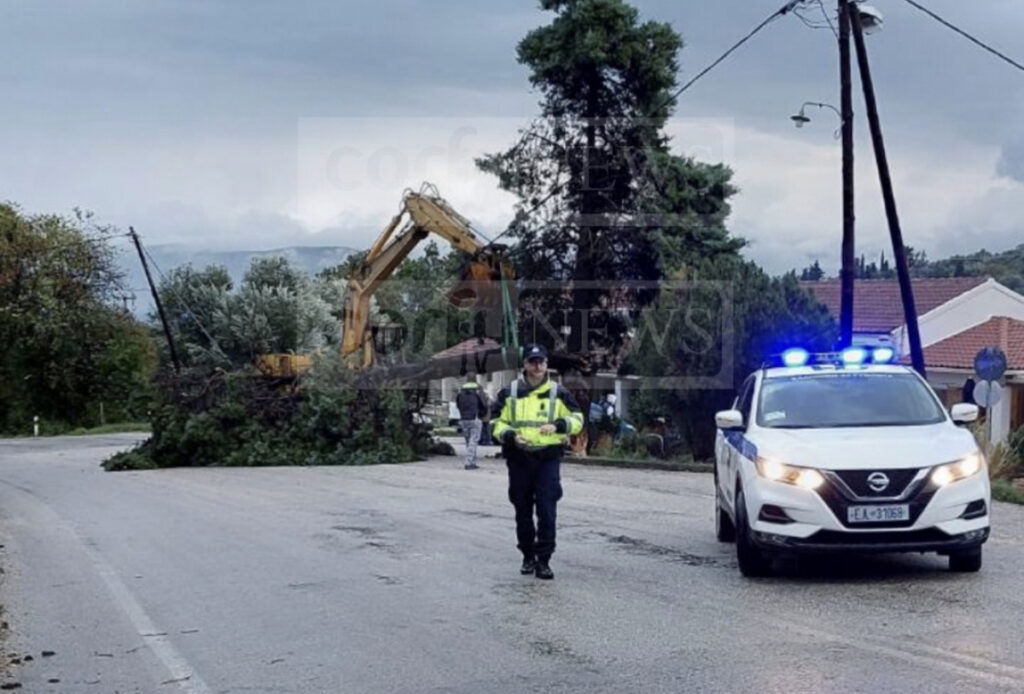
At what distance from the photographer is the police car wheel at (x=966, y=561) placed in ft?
33.9

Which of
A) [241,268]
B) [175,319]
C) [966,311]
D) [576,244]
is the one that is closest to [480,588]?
[576,244]

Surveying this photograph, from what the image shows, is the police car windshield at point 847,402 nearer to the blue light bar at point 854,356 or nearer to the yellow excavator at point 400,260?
the blue light bar at point 854,356

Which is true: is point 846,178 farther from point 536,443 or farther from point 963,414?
point 536,443

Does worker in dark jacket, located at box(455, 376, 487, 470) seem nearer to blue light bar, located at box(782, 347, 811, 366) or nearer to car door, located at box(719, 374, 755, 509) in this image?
car door, located at box(719, 374, 755, 509)

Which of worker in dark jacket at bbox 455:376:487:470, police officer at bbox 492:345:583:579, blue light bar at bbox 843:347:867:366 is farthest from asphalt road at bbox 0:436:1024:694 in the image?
worker in dark jacket at bbox 455:376:487:470

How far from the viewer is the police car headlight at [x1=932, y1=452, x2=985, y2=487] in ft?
32.7

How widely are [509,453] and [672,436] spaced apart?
878 inches

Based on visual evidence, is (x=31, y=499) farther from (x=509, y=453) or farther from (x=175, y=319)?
(x=175, y=319)

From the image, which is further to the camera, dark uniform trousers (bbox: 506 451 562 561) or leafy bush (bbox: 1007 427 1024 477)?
leafy bush (bbox: 1007 427 1024 477)

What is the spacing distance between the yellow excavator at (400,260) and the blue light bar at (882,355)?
63.5 feet

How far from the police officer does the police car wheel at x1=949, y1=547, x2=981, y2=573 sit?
3.09 meters

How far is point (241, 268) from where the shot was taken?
6844 cm

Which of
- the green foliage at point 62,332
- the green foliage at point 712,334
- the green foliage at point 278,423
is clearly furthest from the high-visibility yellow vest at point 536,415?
the green foliage at point 62,332

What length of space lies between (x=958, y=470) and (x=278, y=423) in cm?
2321
